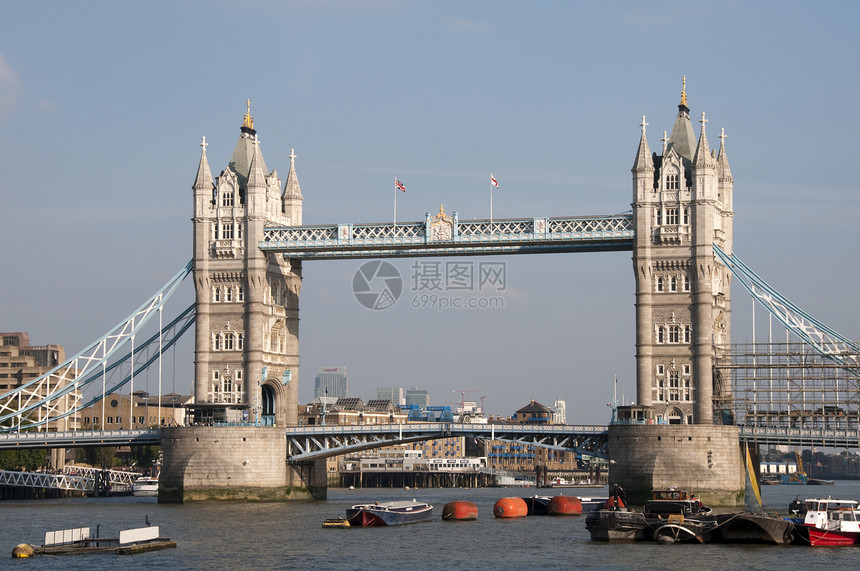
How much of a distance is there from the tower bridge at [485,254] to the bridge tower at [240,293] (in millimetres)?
149

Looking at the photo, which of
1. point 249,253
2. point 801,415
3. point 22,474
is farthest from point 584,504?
point 22,474

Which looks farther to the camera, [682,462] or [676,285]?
[676,285]

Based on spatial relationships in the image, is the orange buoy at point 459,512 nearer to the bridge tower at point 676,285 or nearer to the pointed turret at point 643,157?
the bridge tower at point 676,285

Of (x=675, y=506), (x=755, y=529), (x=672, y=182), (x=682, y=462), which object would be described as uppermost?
Result: (x=672, y=182)

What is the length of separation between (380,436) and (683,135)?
4007cm

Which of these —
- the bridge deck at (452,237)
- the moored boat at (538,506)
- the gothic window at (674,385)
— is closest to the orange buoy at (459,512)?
the moored boat at (538,506)

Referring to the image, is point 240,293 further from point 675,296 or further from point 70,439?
point 675,296

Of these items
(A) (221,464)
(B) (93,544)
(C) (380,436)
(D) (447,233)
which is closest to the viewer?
(B) (93,544)

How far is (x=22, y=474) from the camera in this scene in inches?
6156

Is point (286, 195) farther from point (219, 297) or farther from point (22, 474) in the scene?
point (22, 474)

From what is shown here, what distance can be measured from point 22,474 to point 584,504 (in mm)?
71393

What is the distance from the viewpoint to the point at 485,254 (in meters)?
128

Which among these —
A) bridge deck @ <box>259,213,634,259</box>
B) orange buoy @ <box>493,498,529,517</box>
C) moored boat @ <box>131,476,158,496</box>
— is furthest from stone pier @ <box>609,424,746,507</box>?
moored boat @ <box>131,476,158,496</box>

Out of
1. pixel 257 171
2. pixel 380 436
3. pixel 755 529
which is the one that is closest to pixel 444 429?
pixel 380 436
